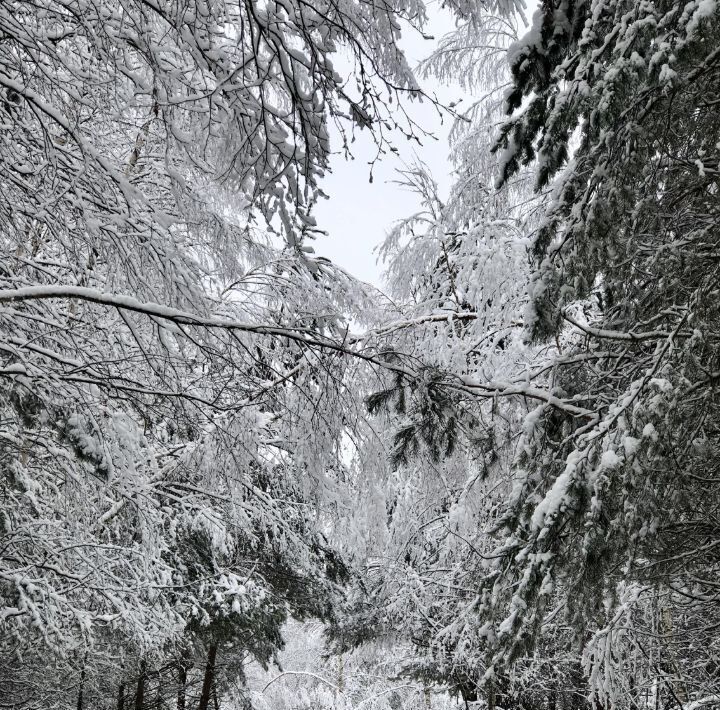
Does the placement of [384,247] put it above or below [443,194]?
below

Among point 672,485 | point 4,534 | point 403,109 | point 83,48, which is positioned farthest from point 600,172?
point 4,534

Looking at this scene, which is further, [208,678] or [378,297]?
[208,678]

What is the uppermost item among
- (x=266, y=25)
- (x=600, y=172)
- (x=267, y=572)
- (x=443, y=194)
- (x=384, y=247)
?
(x=443, y=194)

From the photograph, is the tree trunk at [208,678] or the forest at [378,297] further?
the tree trunk at [208,678]

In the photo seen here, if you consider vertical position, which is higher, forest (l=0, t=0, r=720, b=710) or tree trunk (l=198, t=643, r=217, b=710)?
forest (l=0, t=0, r=720, b=710)

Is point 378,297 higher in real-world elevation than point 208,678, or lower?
higher

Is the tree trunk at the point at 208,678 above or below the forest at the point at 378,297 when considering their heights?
below

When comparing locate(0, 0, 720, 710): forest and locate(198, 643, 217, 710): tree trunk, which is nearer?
locate(0, 0, 720, 710): forest

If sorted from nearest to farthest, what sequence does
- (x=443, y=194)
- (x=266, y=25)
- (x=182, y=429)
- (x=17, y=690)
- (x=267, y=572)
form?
(x=266, y=25) → (x=182, y=429) → (x=443, y=194) → (x=17, y=690) → (x=267, y=572)

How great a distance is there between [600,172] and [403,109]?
761mm

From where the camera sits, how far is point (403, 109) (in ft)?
7.45

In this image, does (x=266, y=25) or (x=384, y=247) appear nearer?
(x=266, y=25)

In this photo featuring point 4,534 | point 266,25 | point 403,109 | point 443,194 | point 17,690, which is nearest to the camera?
point 266,25

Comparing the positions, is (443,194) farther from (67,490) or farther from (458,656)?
(458,656)
